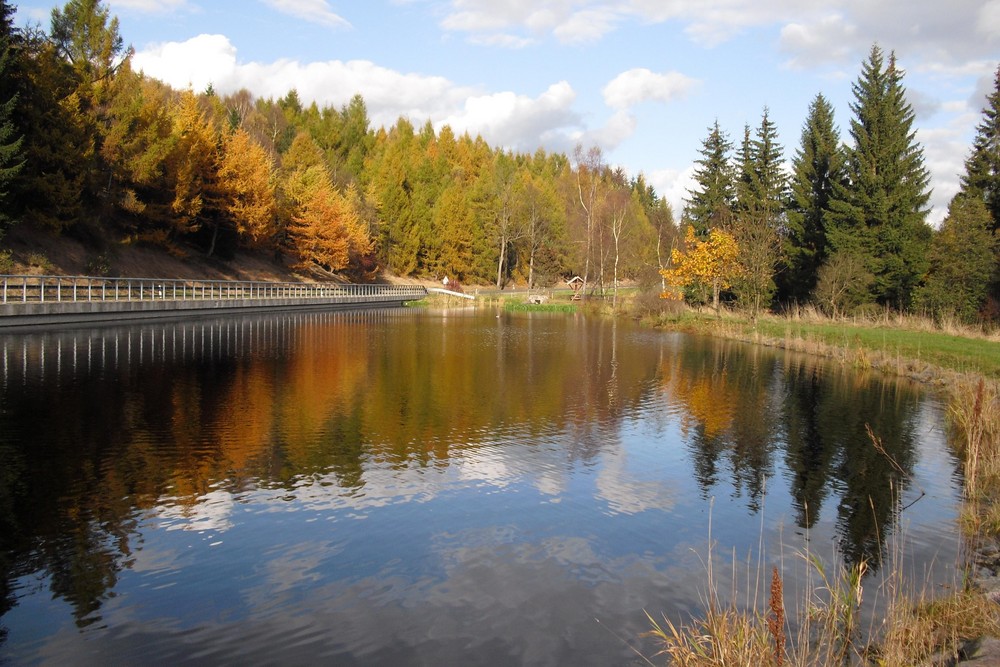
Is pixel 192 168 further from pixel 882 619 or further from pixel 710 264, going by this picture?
pixel 882 619

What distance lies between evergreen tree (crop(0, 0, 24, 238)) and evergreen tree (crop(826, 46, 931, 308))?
37909 mm

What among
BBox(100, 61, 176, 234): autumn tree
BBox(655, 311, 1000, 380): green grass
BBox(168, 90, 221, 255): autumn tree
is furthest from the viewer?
BBox(168, 90, 221, 255): autumn tree

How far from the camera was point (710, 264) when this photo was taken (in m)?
42.7

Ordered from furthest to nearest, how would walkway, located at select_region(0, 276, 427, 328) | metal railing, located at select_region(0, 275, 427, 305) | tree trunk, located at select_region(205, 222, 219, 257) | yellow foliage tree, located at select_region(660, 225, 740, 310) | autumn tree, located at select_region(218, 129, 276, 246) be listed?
1. tree trunk, located at select_region(205, 222, 219, 257)
2. autumn tree, located at select_region(218, 129, 276, 246)
3. yellow foliage tree, located at select_region(660, 225, 740, 310)
4. metal railing, located at select_region(0, 275, 427, 305)
5. walkway, located at select_region(0, 276, 427, 328)

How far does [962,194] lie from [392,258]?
55940 mm

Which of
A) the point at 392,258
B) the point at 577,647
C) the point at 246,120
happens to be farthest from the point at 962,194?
the point at 246,120

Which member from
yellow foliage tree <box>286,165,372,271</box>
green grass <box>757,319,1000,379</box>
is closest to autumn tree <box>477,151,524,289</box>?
yellow foliage tree <box>286,165,372,271</box>

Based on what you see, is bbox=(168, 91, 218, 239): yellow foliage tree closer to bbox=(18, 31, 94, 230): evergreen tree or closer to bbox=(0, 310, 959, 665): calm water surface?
bbox=(18, 31, 94, 230): evergreen tree

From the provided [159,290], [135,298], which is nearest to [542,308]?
[159,290]

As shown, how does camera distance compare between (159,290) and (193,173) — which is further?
(193,173)

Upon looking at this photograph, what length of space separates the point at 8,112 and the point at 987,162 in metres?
50.5

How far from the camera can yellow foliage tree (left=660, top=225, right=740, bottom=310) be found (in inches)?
1656

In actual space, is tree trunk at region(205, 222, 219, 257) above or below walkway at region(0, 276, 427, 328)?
above

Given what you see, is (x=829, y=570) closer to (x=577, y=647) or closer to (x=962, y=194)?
(x=577, y=647)
